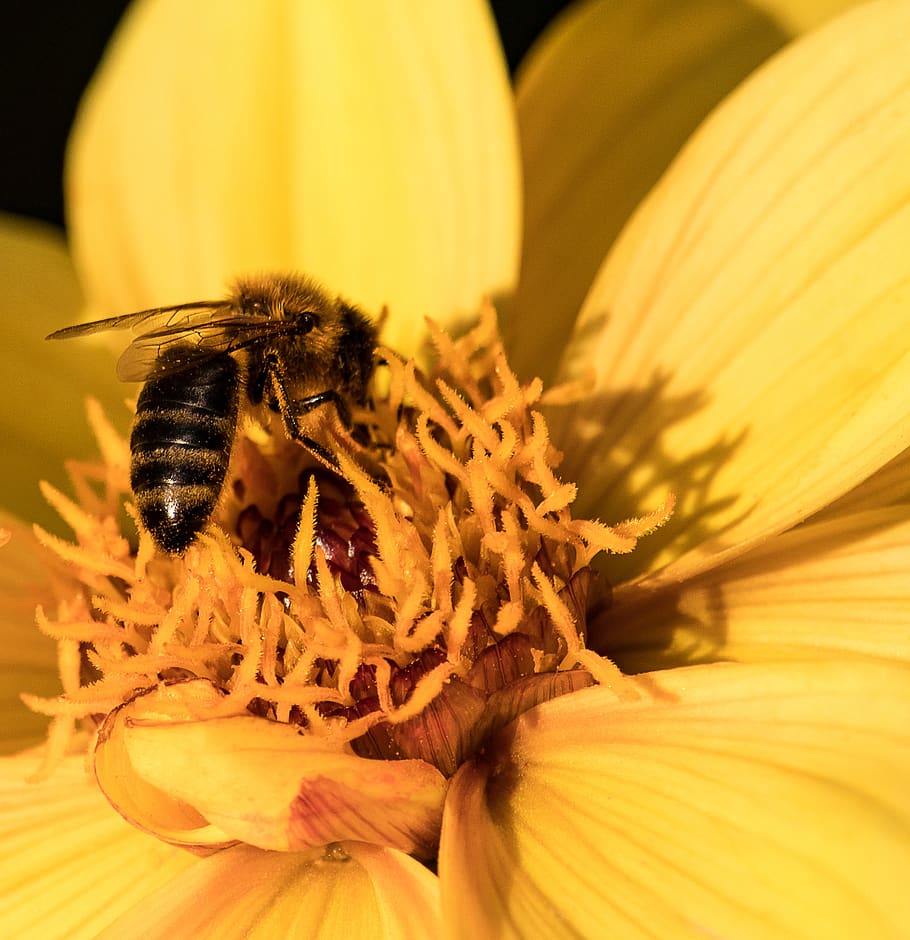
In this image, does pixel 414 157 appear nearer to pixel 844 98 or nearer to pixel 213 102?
pixel 213 102

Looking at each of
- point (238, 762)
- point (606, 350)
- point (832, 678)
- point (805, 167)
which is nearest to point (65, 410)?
point (606, 350)

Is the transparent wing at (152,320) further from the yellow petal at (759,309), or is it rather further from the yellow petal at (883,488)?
the yellow petal at (883,488)

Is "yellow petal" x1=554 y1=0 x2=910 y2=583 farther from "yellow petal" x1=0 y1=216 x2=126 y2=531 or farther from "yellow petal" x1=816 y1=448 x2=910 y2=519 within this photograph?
"yellow petal" x1=0 y1=216 x2=126 y2=531

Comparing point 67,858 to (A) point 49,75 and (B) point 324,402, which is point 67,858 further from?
(A) point 49,75

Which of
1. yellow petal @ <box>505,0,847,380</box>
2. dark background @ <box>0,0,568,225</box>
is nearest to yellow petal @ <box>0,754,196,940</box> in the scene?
yellow petal @ <box>505,0,847,380</box>

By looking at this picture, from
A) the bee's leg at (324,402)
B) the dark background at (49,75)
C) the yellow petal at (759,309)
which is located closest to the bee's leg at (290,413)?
the bee's leg at (324,402)

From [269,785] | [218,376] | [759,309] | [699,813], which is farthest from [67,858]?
[759,309]
